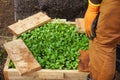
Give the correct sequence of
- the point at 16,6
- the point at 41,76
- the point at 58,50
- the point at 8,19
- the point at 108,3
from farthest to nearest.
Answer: the point at 8,19, the point at 16,6, the point at 58,50, the point at 41,76, the point at 108,3

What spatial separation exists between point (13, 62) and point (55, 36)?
75cm

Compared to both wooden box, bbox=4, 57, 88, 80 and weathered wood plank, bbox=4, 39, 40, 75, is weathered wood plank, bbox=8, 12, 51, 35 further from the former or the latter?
wooden box, bbox=4, 57, 88, 80

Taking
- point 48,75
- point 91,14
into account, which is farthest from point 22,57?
point 91,14

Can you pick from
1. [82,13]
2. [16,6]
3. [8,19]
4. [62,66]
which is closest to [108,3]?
[62,66]

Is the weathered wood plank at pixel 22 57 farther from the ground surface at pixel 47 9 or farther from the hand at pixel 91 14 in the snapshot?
the hand at pixel 91 14

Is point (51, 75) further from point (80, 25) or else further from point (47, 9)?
point (47, 9)

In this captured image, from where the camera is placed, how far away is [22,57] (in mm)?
4215

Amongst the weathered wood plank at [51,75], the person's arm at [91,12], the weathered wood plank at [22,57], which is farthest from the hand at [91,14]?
the weathered wood plank at [22,57]

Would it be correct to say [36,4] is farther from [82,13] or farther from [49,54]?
[49,54]

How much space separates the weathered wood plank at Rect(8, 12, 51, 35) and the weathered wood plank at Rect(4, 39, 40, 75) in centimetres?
26

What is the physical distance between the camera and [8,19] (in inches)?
222

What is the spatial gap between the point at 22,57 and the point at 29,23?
73 cm

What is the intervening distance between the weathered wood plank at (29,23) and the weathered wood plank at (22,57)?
0.26m

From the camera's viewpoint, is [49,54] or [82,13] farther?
[82,13]
